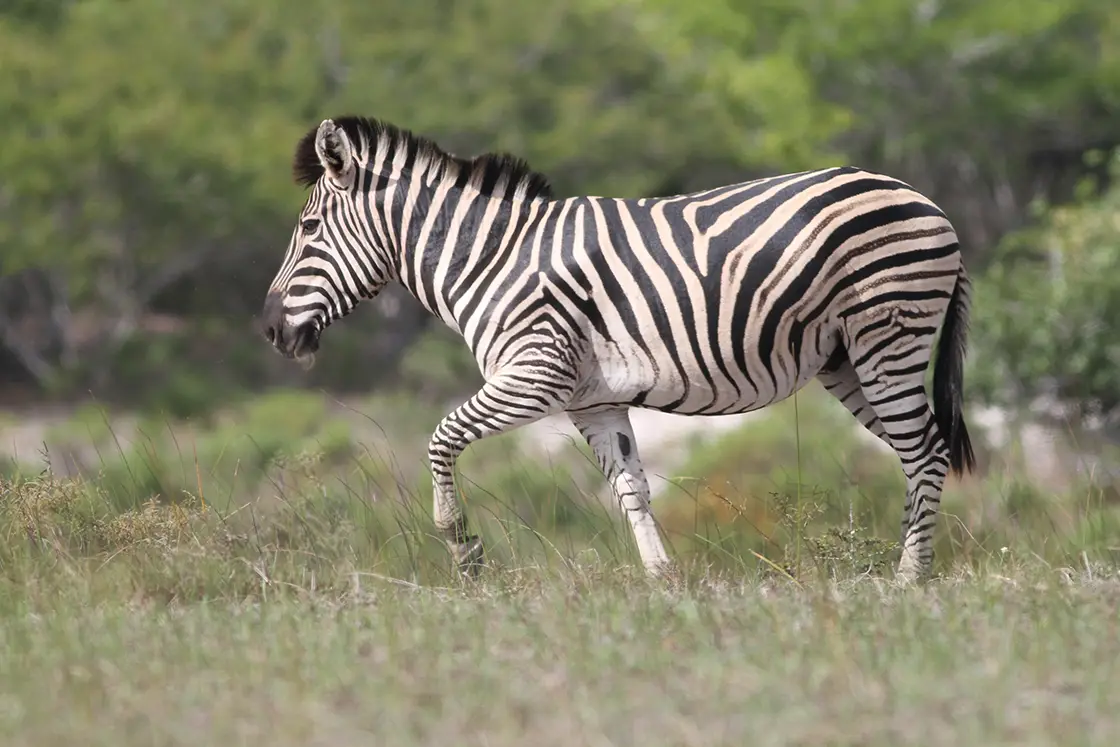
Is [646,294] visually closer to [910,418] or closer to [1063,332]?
[910,418]

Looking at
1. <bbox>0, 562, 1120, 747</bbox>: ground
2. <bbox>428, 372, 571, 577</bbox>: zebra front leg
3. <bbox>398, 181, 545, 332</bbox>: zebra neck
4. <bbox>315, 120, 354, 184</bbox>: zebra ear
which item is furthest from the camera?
<bbox>315, 120, 354, 184</bbox>: zebra ear

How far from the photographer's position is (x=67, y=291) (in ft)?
83.5

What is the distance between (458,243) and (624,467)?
1.22 metres

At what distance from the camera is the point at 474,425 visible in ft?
20.7

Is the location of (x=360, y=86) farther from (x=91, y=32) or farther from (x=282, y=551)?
(x=282, y=551)

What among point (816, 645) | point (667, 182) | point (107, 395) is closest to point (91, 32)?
point (107, 395)

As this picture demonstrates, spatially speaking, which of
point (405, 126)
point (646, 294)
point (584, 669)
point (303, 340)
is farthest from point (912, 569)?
point (405, 126)

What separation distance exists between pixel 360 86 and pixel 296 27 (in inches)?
84.8

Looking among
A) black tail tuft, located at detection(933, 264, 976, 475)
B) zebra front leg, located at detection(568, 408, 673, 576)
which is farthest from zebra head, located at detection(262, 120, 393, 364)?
black tail tuft, located at detection(933, 264, 976, 475)

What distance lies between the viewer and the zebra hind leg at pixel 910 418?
646 cm

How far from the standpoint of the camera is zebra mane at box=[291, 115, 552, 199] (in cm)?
680

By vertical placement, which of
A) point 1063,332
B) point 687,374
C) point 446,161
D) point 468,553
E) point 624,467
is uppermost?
point 446,161

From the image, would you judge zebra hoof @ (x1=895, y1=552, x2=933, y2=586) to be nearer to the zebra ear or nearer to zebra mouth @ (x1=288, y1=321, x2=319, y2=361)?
zebra mouth @ (x1=288, y1=321, x2=319, y2=361)

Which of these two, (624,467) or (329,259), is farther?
(329,259)
